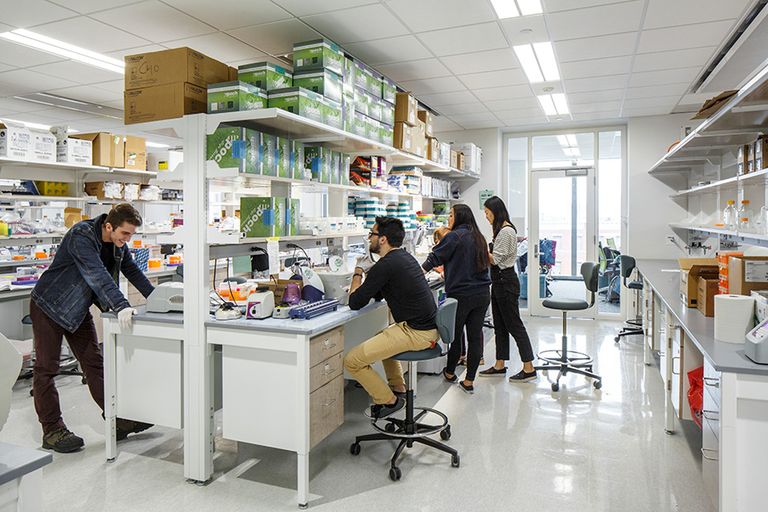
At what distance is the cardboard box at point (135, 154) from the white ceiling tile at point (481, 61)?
3.89m

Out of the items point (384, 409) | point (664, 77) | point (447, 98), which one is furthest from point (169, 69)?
point (664, 77)

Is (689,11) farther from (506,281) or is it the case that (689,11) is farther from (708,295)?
(506,281)

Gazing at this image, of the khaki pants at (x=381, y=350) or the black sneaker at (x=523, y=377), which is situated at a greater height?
the khaki pants at (x=381, y=350)

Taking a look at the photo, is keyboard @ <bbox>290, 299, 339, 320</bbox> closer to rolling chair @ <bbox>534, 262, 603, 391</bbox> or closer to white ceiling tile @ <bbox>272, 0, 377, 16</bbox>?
white ceiling tile @ <bbox>272, 0, 377, 16</bbox>

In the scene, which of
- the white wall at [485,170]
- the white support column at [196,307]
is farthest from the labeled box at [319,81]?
the white wall at [485,170]

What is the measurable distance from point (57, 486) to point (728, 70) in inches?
208

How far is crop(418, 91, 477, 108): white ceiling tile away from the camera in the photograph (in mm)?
5797

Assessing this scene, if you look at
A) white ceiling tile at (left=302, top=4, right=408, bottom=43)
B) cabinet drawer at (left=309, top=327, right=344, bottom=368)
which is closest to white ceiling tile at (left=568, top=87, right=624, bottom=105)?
white ceiling tile at (left=302, top=4, right=408, bottom=43)

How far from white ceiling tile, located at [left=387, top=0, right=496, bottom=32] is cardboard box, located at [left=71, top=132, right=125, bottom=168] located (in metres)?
3.88

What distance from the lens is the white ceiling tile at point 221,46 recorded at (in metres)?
4.07

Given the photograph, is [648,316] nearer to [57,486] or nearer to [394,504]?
[394,504]

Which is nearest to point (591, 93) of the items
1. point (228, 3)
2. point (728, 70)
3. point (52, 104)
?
point (728, 70)

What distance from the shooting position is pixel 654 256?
7207 millimetres

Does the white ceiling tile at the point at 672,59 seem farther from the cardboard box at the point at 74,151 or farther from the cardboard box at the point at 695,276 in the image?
the cardboard box at the point at 74,151
